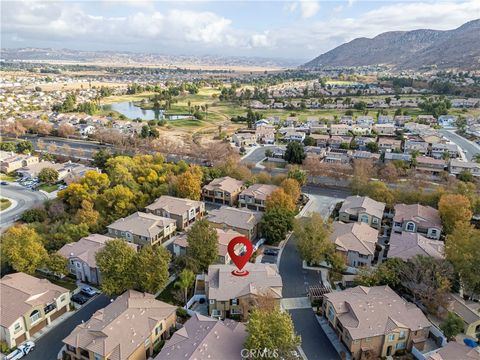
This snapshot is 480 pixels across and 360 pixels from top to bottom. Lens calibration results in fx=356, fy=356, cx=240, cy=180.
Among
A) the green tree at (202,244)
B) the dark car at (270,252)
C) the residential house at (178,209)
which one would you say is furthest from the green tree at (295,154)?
the green tree at (202,244)

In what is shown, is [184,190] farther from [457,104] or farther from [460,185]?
[457,104]

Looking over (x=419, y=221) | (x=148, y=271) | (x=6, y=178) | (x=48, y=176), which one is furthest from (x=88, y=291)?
(x=6, y=178)

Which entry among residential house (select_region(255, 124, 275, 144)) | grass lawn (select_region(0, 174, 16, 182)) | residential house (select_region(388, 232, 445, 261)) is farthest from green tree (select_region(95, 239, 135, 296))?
residential house (select_region(255, 124, 275, 144))

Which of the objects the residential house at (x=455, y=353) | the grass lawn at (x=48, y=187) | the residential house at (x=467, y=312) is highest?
the residential house at (x=455, y=353)

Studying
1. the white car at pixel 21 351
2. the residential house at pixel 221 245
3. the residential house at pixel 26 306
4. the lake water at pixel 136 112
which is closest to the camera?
the white car at pixel 21 351

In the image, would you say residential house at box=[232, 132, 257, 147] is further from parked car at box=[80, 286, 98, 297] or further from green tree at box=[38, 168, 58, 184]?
parked car at box=[80, 286, 98, 297]

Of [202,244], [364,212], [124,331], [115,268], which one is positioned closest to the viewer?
[124,331]

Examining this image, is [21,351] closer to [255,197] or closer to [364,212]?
[255,197]

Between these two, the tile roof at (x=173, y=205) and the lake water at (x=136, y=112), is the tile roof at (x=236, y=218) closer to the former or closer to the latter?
the tile roof at (x=173, y=205)
